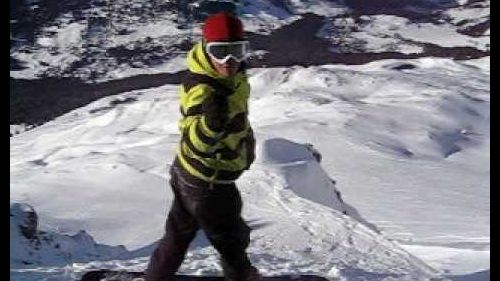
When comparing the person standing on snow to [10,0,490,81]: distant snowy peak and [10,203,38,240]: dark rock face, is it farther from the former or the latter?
[10,0,490,81]: distant snowy peak

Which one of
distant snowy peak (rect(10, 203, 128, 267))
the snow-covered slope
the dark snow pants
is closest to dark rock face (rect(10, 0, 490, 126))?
the snow-covered slope

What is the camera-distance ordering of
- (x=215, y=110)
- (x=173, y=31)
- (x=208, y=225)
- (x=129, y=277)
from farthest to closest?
(x=173, y=31), (x=129, y=277), (x=208, y=225), (x=215, y=110)

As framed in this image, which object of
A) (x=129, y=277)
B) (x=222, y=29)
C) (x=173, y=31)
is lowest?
(x=173, y=31)

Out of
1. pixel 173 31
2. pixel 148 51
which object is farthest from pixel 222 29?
pixel 173 31

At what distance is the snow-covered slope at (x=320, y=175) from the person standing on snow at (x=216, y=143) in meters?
1.62

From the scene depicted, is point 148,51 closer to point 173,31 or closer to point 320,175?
point 173,31

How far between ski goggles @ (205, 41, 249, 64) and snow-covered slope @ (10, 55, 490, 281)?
83.1 inches

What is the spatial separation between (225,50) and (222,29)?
3.3 inches

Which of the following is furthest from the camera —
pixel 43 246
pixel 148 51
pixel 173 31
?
pixel 173 31

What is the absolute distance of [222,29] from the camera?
371 cm

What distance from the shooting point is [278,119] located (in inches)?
969

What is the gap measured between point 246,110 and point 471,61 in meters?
42.2

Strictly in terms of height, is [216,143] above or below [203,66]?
below
